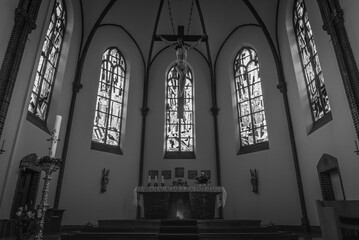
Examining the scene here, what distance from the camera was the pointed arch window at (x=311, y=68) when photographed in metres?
8.54

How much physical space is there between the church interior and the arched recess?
1.6 inches

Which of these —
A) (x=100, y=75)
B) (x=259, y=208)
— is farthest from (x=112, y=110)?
(x=259, y=208)

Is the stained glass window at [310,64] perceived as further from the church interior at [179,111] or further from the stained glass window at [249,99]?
the stained glass window at [249,99]

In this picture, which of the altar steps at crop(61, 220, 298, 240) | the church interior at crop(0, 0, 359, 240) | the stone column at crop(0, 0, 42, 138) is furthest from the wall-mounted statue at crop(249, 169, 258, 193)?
the stone column at crop(0, 0, 42, 138)

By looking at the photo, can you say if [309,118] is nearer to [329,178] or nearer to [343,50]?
[329,178]

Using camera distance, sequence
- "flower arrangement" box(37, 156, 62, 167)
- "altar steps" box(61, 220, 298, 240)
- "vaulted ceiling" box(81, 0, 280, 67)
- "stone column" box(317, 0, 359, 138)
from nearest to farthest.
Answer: "flower arrangement" box(37, 156, 62, 167), "altar steps" box(61, 220, 298, 240), "stone column" box(317, 0, 359, 138), "vaulted ceiling" box(81, 0, 280, 67)

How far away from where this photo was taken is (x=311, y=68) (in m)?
9.30

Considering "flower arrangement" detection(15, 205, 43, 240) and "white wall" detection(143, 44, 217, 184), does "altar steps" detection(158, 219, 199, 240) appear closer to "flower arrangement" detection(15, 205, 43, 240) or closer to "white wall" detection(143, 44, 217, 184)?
"flower arrangement" detection(15, 205, 43, 240)

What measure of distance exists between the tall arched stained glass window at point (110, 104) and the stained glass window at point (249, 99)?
5415 mm

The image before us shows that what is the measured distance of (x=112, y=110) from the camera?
11844mm

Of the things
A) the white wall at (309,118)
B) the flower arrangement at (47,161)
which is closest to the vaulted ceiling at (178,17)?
the white wall at (309,118)

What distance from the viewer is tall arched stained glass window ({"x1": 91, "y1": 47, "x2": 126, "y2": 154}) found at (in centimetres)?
Answer: 1112

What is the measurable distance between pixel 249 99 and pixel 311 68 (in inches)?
124

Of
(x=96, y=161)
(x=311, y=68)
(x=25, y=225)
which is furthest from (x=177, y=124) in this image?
(x=25, y=225)
